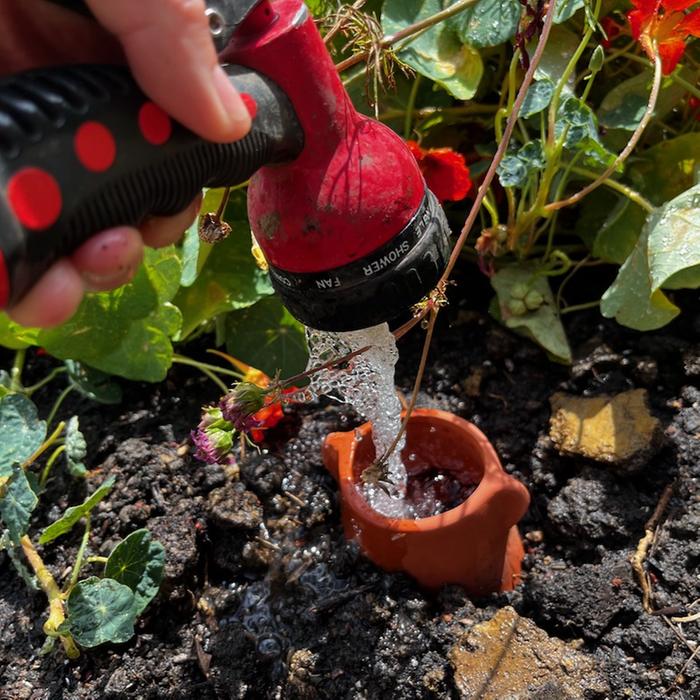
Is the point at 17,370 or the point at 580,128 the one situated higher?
the point at 580,128

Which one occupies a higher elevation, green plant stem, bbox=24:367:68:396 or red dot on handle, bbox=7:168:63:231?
red dot on handle, bbox=7:168:63:231

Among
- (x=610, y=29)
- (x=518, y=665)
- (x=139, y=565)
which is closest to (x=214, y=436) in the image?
(x=139, y=565)

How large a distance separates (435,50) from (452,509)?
69 centimetres

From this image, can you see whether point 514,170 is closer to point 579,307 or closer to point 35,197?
point 579,307

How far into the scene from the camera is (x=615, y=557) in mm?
1004

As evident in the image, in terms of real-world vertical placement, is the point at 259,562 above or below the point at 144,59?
below

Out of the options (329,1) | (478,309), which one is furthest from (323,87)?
(478,309)

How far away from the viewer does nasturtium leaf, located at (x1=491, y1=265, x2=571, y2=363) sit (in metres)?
1.18

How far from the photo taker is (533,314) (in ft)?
3.97

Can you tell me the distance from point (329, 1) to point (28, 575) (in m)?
0.89

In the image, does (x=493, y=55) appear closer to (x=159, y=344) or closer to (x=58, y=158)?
(x=159, y=344)

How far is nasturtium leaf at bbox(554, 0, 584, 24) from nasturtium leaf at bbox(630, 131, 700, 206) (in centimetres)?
24

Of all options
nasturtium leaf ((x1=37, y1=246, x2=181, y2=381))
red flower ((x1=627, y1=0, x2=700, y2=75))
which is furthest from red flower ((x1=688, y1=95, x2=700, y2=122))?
nasturtium leaf ((x1=37, y1=246, x2=181, y2=381))

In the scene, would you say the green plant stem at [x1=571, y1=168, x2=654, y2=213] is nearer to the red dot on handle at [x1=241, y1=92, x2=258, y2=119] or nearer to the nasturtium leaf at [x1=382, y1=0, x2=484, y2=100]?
the nasturtium leaf at [x1=382, y1=0, x2=484, y2=100]
